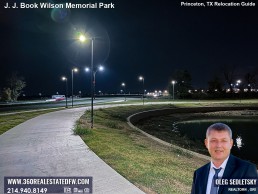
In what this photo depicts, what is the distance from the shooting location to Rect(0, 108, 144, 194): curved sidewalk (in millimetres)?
8039

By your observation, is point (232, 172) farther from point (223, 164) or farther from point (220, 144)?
point (220, 144)

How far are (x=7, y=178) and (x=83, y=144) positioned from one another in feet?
18.6

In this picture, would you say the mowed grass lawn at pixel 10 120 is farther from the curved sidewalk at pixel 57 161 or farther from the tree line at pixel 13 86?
the tree line at pixel 13 86

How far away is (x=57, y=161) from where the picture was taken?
34.6ft

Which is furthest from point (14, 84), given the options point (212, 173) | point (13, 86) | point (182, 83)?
point (212, 173)

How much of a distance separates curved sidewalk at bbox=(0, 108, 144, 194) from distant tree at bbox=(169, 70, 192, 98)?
75675 mm

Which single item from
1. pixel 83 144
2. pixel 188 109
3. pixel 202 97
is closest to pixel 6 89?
pixel 188 109

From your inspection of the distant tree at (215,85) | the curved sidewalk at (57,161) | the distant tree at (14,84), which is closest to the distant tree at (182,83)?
the distant tree at (215,85)

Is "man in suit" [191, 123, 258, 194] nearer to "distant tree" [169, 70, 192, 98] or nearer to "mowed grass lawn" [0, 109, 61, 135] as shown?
"mowed grass lawn" [0, 109, 61, 135]

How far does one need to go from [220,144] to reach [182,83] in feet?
294

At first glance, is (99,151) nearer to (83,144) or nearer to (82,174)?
(83,144)

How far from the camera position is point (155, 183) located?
8.03 metres

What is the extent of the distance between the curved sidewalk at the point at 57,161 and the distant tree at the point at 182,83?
248 ft

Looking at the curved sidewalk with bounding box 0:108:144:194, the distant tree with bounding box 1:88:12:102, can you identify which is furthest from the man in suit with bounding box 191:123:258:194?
the distant tree with bounding box 1:88:12:102
